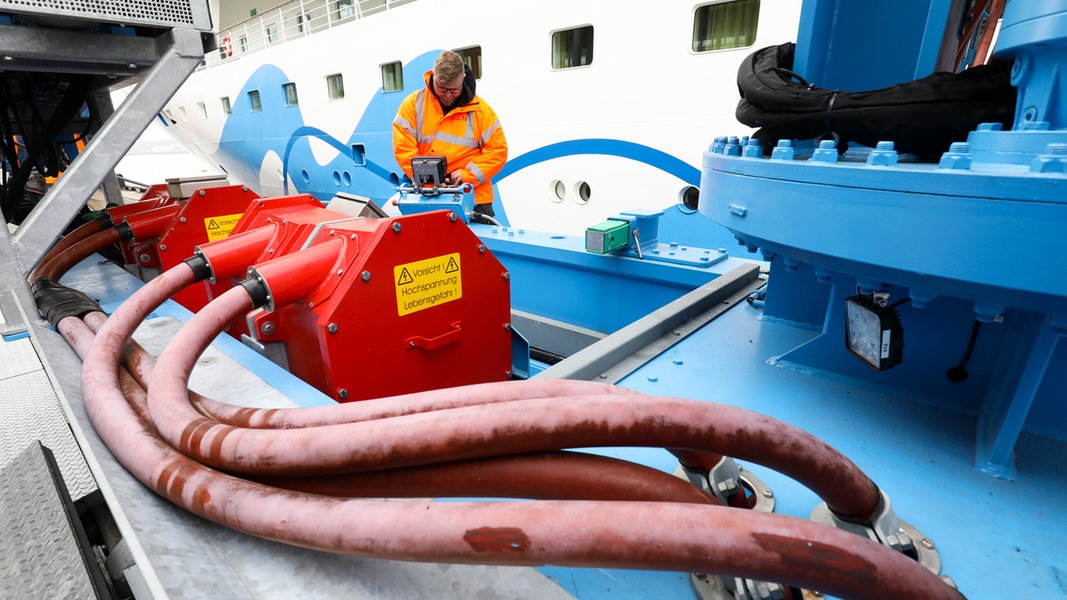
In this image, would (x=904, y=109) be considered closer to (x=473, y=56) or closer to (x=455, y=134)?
(x=455, y=134)

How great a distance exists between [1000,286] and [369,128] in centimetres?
701

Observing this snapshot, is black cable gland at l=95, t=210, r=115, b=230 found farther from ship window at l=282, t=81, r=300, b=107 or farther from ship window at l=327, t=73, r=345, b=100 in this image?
ship window at l=282, t=81, r=300, b=107

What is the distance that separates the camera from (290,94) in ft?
27.5

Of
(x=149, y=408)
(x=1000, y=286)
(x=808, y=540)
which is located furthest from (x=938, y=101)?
(x=149, y=408)

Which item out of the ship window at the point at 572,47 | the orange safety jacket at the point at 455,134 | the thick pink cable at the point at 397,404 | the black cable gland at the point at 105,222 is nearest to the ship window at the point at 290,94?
the ship window at the point at 572,47

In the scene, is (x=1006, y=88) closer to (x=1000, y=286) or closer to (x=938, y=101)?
(x=938, y=101)

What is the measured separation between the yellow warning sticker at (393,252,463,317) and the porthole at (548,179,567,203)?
3.62 metres

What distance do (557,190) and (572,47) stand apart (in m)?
1.32

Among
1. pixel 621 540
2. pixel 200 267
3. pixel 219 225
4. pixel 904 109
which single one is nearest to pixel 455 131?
pixel 219 225

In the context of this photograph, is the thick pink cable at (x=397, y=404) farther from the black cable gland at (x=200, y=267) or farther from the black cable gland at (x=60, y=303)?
the black cable gland at (x=60, y=303)

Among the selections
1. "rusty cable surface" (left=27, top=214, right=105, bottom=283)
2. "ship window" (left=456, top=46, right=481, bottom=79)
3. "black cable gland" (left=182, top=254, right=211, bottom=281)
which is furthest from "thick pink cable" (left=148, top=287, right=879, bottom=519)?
"ship window" (left=456, top=46, right=481, bottom=79)

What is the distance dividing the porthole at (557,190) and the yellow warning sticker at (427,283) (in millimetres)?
3622

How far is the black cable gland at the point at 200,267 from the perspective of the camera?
1.50m

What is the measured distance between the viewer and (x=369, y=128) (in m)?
6.76
